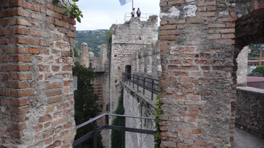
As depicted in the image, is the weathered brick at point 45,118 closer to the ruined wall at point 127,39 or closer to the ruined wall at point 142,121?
the ruined wall at point 142,121

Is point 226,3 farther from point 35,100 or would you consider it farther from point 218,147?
point 35,100

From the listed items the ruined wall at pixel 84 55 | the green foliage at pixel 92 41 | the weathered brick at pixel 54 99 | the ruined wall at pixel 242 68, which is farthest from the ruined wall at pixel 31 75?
the green foliage at pixel 92 41

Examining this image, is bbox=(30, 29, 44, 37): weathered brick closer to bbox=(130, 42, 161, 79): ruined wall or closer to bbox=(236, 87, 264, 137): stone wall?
bbox=(130, 42, 161, 79): ruined wall

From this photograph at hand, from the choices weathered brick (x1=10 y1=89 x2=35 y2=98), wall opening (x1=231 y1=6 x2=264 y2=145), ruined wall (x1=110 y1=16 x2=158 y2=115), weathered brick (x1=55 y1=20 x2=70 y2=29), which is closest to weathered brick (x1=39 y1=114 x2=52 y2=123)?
weathered brick (x1=10 y1=89 x2=35 y2=98)

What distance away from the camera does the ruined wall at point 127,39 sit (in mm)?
16125

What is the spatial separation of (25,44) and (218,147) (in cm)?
284

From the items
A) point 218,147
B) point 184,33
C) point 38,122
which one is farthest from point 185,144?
point 38,122

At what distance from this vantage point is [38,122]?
1.84m

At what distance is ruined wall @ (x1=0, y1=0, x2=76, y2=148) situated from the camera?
1675mm

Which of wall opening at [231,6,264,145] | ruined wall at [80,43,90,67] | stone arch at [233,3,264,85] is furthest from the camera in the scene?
ruined wall at [80,43,90,67]

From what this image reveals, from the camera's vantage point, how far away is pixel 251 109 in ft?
20.8

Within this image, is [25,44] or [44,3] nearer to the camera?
[25,44]

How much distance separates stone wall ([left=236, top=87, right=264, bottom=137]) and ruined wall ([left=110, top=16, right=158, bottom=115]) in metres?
10.5

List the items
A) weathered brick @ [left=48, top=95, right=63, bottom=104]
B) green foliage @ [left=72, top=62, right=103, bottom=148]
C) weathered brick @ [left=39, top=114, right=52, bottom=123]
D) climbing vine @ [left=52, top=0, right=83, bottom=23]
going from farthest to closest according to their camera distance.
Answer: green foliage @ [left=72, top=62, right=103, bottom=148] < climbing vine @ [left=52, top=0, right=83, bottom=23] < weathered brick @ [left=48, top=95, right=63, bottom=104] < weathered brick @ [left=39, top=114, right=52, bottom=123]
